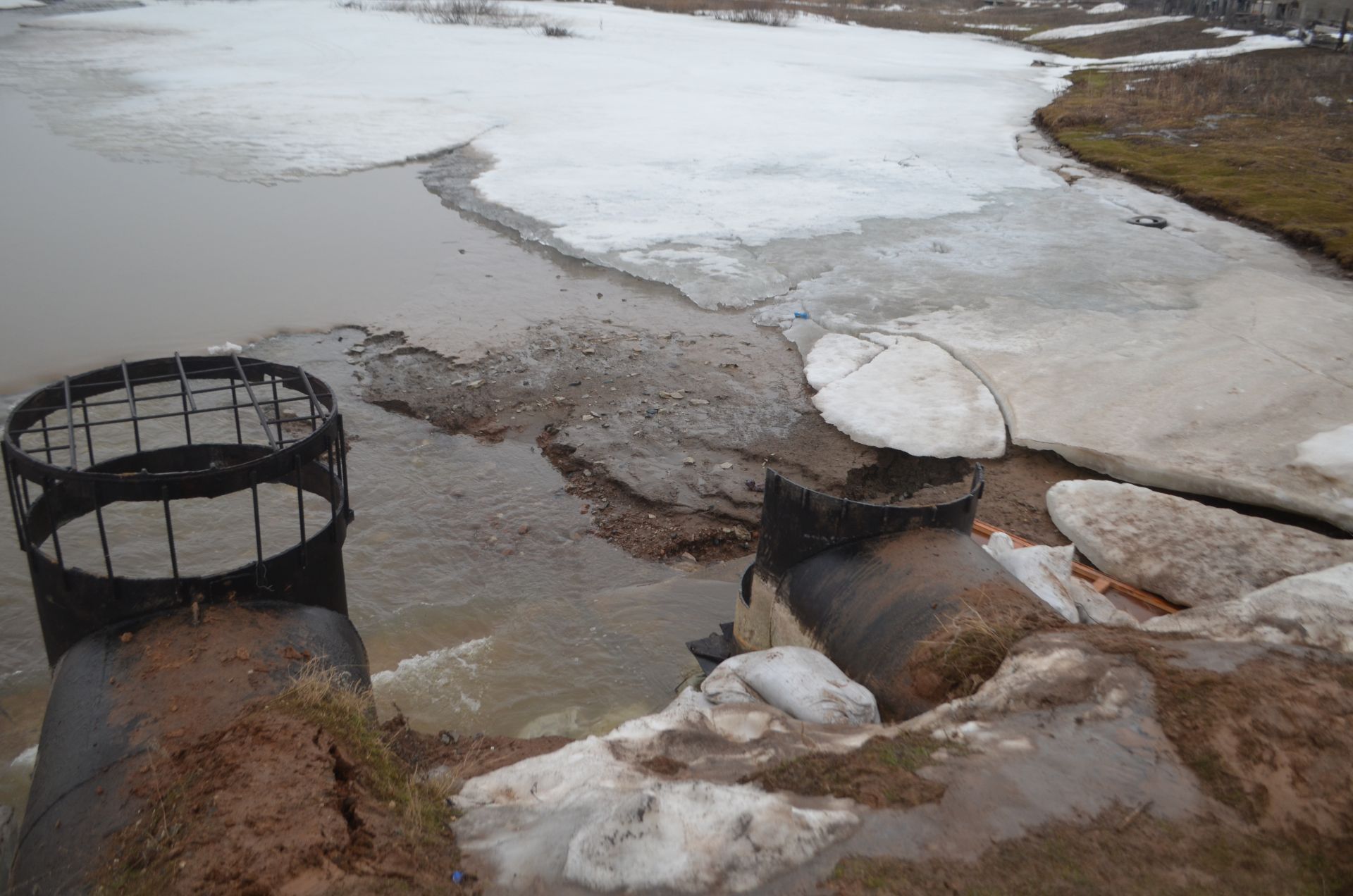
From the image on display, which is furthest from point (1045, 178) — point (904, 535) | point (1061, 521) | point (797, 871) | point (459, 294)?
point (797, 871)

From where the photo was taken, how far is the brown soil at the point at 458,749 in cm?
315

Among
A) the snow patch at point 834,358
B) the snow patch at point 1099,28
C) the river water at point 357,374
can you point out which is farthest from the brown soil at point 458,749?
the snow patch at point 1099,28

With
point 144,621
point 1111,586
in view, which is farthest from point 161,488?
point 1111,586

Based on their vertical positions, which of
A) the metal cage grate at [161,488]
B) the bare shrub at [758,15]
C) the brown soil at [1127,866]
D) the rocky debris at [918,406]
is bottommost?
the rocky debris at [918,406]

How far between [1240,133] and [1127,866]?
73.0 ft

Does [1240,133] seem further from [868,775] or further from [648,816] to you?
[648,816]

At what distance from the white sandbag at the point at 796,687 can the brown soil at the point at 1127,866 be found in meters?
0.96

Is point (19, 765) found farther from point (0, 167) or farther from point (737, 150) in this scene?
point (737, 150)

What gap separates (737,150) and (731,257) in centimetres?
605

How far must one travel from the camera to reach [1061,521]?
5.59m

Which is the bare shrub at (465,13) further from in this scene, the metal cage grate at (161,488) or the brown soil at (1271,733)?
the brown soil at (1271,733)

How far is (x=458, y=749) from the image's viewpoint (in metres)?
3.49

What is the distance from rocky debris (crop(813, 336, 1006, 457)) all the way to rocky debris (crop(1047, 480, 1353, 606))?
3.37ft

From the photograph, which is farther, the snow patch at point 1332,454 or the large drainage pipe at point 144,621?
the snow patch at point 1332,454
